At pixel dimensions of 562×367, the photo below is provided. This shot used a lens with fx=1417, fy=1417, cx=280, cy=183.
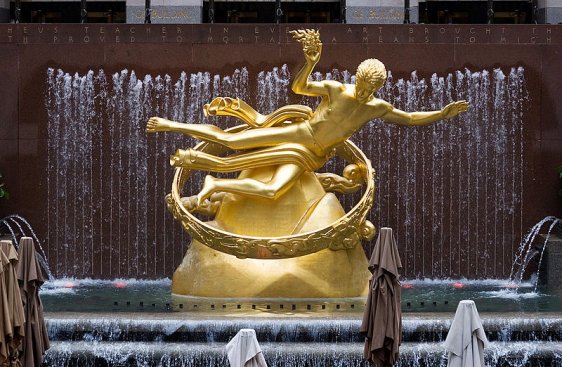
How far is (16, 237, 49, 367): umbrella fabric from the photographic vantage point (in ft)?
50.6

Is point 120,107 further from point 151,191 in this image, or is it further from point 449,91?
point 449,91

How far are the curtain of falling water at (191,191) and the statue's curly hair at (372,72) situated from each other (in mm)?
4314

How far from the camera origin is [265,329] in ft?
56.4

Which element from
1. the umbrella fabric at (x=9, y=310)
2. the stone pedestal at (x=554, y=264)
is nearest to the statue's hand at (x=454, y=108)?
the stone pedestal at (x=554, y=264)

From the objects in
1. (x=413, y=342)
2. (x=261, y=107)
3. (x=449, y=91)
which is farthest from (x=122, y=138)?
(x=413, y=342)

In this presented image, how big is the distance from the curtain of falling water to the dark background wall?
0.08ft

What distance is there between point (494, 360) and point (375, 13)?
12.2 metres

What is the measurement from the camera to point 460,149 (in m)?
23.7

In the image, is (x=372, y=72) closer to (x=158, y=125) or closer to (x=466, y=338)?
(x=158, y=125)

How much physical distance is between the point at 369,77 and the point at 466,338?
5.66 metres

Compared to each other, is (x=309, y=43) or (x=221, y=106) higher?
(x=309, y=43)

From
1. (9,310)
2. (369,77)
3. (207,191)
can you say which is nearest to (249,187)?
(207,191)

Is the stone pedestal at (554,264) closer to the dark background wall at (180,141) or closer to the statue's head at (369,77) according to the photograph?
the dark background wall at (180,141)

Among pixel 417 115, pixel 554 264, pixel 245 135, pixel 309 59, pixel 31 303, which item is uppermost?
pixel 309 59
